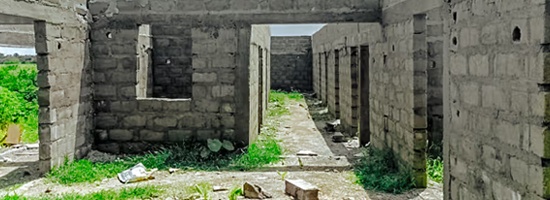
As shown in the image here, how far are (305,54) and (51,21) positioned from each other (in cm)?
1745

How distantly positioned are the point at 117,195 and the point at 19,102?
7235mm

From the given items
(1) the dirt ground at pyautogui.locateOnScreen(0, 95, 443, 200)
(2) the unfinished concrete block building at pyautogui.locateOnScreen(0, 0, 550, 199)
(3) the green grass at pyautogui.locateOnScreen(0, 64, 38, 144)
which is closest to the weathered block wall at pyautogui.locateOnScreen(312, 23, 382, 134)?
(2) the unfinished concrete block building at pyautogui.locateOnScreen(0, 0, 550, 199)

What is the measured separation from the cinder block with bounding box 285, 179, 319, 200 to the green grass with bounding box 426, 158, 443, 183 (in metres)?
2.05

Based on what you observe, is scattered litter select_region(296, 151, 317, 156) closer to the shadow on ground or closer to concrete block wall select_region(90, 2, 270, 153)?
concrete block wall select_region(90, 2, 270, 153)

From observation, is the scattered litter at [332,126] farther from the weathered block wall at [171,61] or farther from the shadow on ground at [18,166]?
the shadow on ground at [18,166]

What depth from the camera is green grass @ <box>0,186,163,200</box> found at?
19.9 feet

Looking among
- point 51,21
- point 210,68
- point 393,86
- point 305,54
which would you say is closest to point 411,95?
point 393,86

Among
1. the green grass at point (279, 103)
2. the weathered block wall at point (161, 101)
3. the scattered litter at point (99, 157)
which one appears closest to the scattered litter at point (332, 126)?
the green grass at point (279, 103)

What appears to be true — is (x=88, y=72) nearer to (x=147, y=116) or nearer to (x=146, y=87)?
(x=147, y=116)

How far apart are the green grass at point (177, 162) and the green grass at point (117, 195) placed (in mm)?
911

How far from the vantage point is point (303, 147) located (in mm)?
10258

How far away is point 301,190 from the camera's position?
5.96m

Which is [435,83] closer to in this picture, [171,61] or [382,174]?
[382,174]

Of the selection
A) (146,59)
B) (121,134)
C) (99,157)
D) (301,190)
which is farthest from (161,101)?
(146,59)
